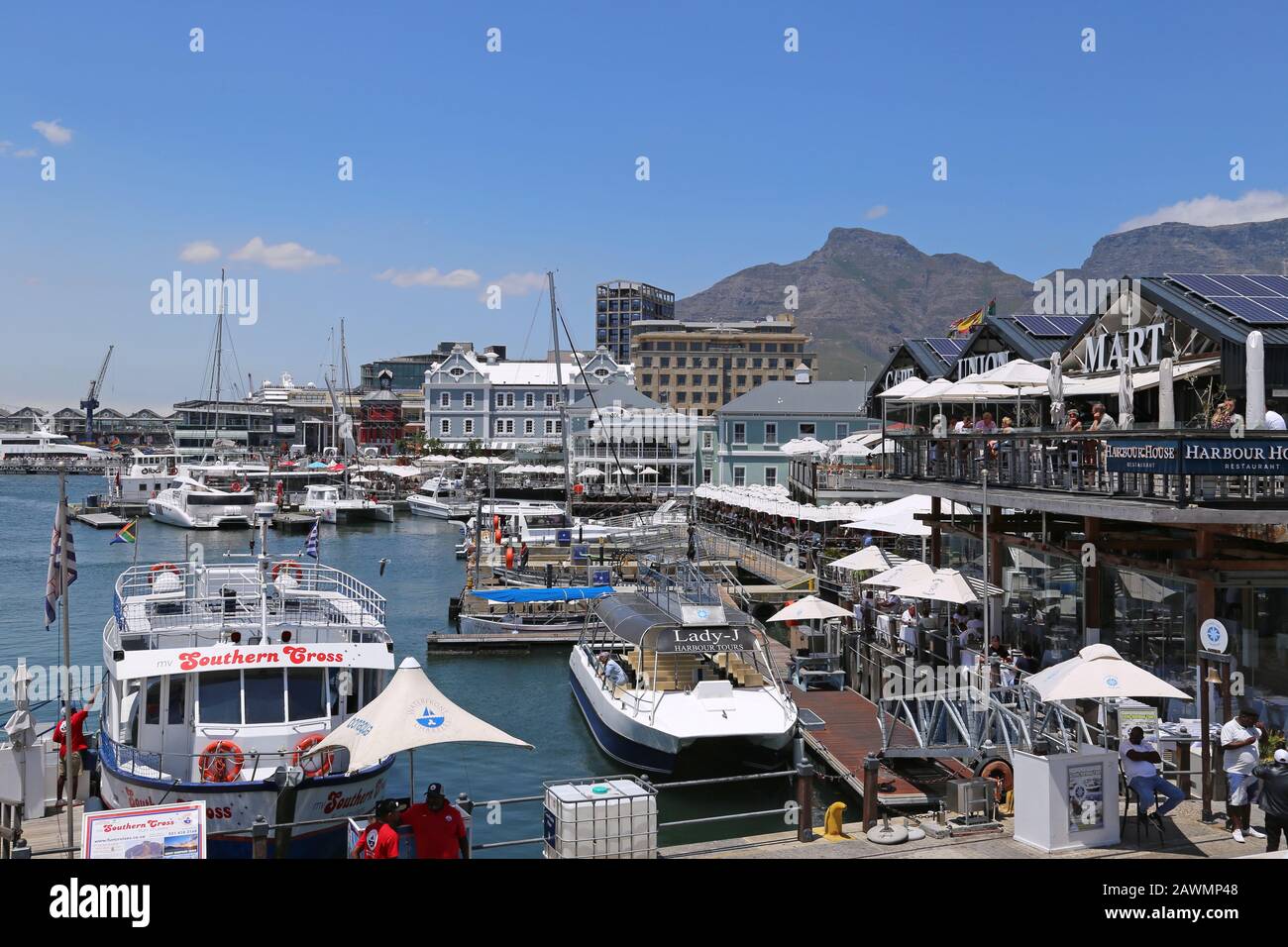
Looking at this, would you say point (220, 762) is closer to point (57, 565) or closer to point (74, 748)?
point (74, 748)

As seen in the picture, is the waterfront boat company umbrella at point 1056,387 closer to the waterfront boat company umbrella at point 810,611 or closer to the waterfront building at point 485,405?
the waterfront boat company umbrella at point 810,611

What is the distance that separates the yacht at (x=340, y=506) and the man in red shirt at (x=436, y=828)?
85665mm

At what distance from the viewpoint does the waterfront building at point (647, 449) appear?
326 feet

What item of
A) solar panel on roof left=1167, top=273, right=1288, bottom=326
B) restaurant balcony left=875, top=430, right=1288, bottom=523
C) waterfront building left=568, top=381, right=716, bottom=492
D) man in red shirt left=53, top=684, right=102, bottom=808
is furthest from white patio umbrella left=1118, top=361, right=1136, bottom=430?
waterfront building left=568, top=381, right=716, bottom=492

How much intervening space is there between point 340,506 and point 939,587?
78.9 m

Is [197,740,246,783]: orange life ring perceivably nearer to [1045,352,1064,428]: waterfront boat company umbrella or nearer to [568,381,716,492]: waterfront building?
[1045,352,1064,428]: waterfront boat company umbrella

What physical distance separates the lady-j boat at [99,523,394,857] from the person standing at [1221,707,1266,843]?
1147cm

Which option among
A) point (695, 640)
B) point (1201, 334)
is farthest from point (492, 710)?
point (1201, 334)

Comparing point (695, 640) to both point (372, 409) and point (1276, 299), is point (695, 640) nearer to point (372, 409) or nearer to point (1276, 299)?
point (1276, 299)

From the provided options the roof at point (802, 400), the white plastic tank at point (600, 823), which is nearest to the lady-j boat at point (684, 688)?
the white plastic tank at point (600, 823)

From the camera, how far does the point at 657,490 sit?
99562mm

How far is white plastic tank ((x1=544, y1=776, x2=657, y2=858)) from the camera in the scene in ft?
45.5

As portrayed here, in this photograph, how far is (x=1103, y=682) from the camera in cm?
1556

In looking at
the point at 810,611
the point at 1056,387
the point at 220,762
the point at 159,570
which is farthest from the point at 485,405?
the point at 220,762
